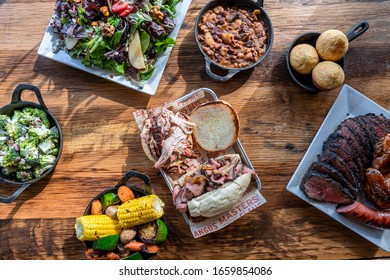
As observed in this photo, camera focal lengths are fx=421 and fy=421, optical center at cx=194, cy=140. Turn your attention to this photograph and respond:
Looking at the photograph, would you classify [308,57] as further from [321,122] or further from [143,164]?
[143,164]

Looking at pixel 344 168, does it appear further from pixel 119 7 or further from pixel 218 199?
pixel 119 7

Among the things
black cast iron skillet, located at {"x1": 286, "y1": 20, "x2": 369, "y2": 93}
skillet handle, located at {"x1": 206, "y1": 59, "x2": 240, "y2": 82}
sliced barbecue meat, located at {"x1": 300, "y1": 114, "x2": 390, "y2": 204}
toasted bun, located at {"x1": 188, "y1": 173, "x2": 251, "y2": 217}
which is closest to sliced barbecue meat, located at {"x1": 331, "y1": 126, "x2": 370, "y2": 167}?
sliced barbecue meat, located at {"x1": 300, "y1": 114, "x2": 390, "y2": 204}

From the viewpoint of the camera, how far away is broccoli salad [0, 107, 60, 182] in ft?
10.2

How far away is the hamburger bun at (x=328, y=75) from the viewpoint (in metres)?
3.13

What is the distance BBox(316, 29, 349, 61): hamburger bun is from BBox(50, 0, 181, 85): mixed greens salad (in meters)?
1.14

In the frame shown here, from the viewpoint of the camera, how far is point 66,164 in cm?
340

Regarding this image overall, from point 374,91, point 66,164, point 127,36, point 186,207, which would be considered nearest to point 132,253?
point 186,207

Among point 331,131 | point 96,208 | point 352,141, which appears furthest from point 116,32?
point 352,141

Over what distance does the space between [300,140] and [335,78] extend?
574 mm

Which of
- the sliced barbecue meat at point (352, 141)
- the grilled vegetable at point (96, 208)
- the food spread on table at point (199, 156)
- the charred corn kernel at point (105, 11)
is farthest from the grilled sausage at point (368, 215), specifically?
the charred corn kernel at point (105, 11)

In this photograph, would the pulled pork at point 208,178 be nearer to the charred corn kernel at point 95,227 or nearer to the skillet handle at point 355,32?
the charred corn kernel at point 95,227

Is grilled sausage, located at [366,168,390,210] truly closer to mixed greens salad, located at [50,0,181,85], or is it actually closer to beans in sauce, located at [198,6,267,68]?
beans in sauce, located at [198,6,267,68]

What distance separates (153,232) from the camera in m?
3.07

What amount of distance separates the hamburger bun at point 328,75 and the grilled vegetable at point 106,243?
1.90 metres
